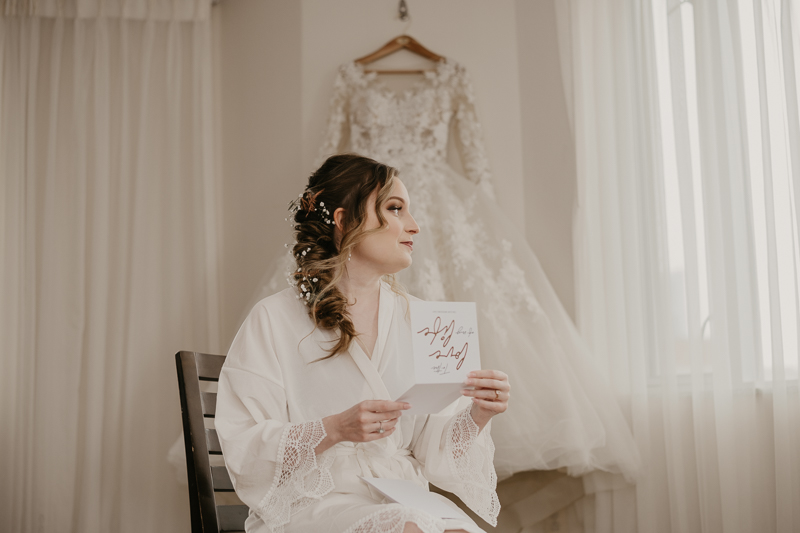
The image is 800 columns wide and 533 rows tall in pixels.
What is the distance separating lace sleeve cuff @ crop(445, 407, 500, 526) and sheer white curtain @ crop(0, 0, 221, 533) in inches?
72.0

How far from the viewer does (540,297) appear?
2.68 m

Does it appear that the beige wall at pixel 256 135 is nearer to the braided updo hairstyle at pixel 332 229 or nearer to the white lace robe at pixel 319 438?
the braided updo hairstyle at pixel 332 229

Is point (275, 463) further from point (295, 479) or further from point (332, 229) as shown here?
point (332, 229)

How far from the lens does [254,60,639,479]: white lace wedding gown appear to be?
2303 millimetres

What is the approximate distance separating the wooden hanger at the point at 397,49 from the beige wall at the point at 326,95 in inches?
3.3

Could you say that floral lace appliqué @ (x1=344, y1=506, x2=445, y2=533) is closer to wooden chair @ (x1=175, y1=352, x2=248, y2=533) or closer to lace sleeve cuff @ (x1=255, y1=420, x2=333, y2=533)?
lace sleeve cuff @ (x1=255, y1=420, x2=333, y2=533)

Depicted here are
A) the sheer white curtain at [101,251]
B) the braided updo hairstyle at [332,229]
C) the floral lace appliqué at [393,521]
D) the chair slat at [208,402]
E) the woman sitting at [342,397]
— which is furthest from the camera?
the sheer white curtain at [101,251]

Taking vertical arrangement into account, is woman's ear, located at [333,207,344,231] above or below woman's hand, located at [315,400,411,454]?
above

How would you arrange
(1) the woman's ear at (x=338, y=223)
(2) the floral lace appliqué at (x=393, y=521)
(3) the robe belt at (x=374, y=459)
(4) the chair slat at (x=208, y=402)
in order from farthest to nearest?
(4) the chair slat at (x=208, y=402) → (1) the woman's ear at (x=338, y=223) → (3) the robe belt at (x=374, y=459) → (2) the floral lace appliqué at (x=393, y=521)

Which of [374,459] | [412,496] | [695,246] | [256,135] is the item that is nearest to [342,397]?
[374,459]

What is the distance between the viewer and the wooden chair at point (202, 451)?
1527 millimetres

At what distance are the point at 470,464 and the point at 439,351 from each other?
15.5 inches

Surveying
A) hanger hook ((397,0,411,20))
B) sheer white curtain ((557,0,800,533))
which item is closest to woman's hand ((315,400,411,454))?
sheer white curtain ((557,0,800,533))

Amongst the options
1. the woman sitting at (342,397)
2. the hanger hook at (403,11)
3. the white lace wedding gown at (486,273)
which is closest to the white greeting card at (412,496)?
the woman sitting at (342,397)
